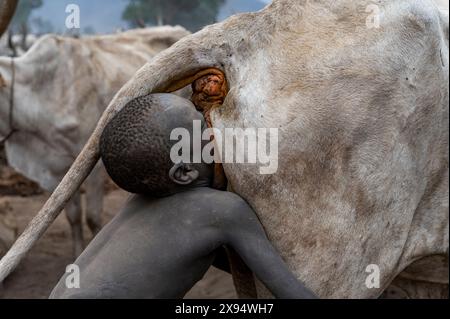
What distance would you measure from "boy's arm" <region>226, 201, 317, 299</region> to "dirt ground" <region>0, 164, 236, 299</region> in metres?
3.36

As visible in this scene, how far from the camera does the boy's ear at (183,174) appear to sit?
2117 mm

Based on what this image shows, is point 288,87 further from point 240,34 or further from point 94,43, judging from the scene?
point 94,43

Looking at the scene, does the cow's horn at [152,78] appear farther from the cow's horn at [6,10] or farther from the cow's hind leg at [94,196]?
the cow's hind leg at [94,196]

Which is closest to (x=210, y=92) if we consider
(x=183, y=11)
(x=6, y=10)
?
(x=6, y=10)

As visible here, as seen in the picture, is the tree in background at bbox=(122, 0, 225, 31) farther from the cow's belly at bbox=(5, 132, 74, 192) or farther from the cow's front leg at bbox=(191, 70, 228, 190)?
the cow's front leg at bbox=(191, 70, 228, 190)

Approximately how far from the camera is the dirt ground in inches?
224

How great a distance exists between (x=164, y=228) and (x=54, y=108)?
4038 mm

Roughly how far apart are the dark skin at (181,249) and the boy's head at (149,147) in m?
0.02

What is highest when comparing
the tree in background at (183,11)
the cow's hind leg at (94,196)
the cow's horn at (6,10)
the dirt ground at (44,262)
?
the tree in background at (183,11)

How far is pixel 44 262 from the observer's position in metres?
6.61

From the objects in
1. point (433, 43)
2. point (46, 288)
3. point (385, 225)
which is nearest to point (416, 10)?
point (433, 43)

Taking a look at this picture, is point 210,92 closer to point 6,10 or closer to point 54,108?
point 6,10

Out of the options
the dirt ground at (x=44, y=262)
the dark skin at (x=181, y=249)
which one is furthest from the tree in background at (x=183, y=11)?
the dark skin at (x=181, y=249)
